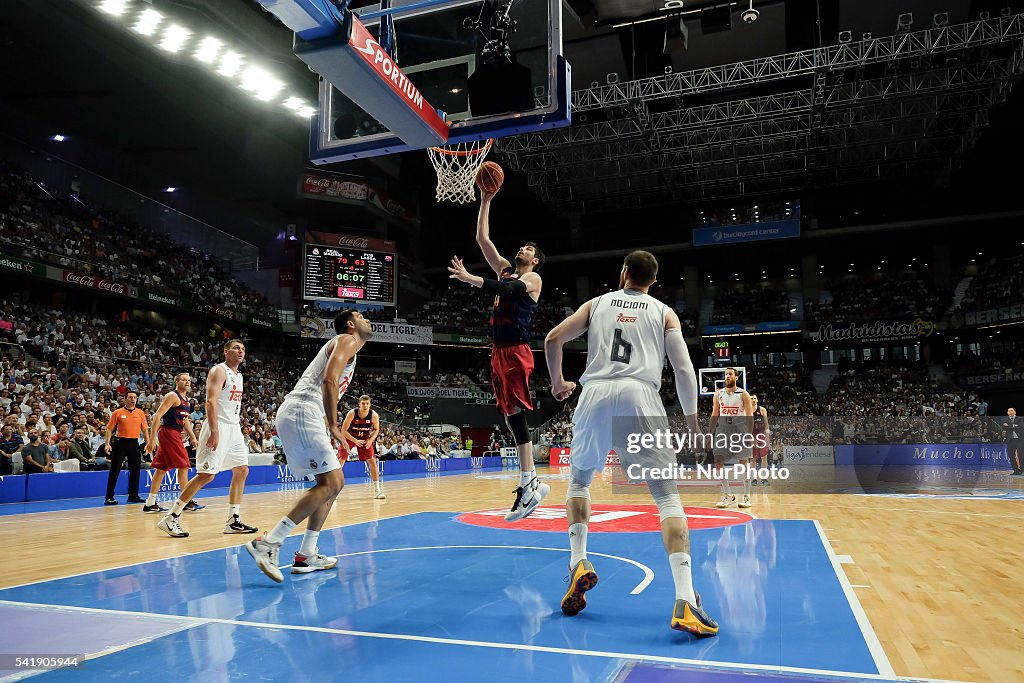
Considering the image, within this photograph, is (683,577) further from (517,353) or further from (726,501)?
(726,501)

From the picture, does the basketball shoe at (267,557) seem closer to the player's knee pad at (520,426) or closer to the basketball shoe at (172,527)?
the player's knee pad at (520,426)

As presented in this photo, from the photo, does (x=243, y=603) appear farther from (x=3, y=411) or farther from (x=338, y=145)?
(x=3, y=411)

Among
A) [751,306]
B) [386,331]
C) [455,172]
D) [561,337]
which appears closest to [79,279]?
[386,331]

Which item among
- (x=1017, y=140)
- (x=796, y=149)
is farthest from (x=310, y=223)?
(x=1017, y=140)

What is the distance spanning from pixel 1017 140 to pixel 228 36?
30664mm

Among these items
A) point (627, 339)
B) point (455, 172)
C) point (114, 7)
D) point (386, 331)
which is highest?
point (114, 7)

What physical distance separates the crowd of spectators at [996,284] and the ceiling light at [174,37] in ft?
112

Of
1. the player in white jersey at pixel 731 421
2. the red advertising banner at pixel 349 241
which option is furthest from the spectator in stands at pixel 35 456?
the red advertising banner at pixel 349 241

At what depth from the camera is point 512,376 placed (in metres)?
6.11

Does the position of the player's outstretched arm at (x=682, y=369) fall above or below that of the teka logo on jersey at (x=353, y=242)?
below

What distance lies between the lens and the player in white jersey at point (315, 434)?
5172 millimetres

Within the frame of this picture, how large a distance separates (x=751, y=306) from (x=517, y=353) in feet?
120

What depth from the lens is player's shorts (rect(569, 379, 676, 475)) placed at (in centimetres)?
400

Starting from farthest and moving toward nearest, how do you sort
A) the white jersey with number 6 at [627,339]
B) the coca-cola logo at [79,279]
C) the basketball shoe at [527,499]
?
the coca-cola logo at [79,279] < the basketball shoe at [527,499] < the white jersey with number 6 at [627,339]
